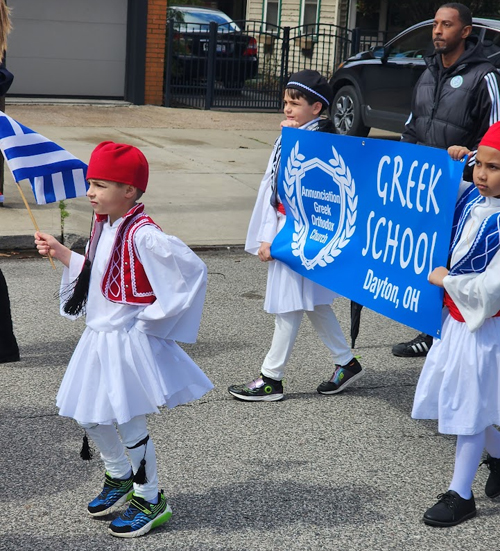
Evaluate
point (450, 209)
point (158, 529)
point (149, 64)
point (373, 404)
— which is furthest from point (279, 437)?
point (149, 64)

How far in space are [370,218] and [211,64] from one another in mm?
13023

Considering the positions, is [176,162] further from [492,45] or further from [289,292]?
[289,292]

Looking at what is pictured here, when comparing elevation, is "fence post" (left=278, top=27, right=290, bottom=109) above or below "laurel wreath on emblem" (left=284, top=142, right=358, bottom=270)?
above

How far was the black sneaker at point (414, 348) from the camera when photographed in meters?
5.84

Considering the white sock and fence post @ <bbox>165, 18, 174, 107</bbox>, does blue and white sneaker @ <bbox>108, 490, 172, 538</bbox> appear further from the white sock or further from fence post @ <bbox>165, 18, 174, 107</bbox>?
fence post @ <bbox>165, 18, 174, 107</bbox>

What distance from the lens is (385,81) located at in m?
13.2

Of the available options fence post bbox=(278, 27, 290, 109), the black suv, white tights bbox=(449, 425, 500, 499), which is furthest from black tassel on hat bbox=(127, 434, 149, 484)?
fence post bbox=(278, 27, 290, 109)

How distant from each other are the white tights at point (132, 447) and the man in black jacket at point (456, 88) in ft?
9.05

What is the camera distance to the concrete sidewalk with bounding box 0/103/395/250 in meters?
8.81

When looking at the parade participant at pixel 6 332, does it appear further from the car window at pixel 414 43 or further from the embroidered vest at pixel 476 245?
the car window at pixel 414 43

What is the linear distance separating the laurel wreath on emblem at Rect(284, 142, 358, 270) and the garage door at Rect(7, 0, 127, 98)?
1252 cm

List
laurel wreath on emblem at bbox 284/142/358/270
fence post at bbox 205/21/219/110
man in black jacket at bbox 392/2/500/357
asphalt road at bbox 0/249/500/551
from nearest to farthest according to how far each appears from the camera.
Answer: asphalt road at bbox 0/249/500/551 → laurel wreath on emblem at bbox 284/142/358/270 → man in black jacket at bbox 392/2/500/357 → fence post at bbox 205/21/219/110

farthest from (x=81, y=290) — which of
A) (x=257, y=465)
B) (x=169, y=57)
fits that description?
(x=169, y=57)

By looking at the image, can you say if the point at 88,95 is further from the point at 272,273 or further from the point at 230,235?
the point at 272,273
